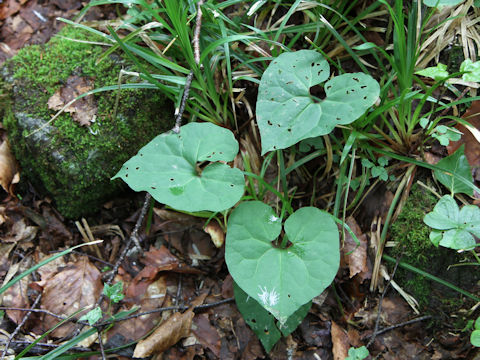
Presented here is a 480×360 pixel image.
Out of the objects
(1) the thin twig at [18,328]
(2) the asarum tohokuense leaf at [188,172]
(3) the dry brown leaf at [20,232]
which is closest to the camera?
(2) the asarum tohokuense leaf at [188,172]

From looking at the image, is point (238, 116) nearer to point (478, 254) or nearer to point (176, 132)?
point (176, 132)

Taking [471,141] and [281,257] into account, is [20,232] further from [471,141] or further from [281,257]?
[471,141]

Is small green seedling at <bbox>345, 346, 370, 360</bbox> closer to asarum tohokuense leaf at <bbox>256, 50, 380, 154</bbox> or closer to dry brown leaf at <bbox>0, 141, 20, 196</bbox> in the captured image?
asarum tohokuense leaf at <bbox>256, 50, 380, 154</bbox>

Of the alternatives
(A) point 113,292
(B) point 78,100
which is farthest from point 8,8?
(A) point 113,292

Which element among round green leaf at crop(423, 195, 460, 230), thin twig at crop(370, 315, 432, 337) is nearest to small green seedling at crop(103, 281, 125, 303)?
thin twig at crop(370, 315, 432, 337)

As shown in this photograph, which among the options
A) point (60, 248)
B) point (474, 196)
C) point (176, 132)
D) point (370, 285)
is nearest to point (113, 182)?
point (60, 248)

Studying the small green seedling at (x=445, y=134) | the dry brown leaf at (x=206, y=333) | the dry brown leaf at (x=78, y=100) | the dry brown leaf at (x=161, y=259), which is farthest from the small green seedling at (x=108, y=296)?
the small green seedling at (x=445, y=134)

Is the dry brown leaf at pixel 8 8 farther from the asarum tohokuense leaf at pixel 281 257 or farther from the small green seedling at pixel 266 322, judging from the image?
the small green seedling at pixel 266 322
